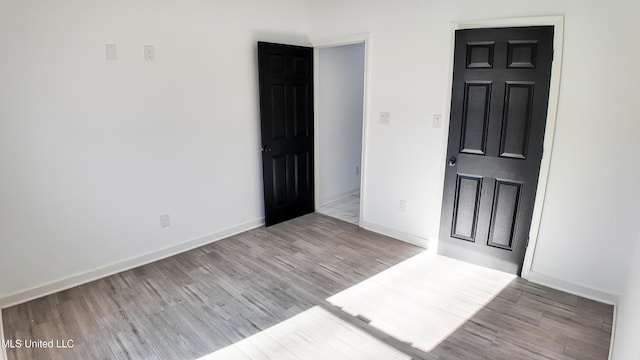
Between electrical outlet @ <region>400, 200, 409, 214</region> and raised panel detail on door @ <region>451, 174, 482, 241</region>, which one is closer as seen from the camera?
raised panel detail on door @ <region>451, 174, 482, 241</region>

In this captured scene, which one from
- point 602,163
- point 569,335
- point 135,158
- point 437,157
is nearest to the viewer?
point 569,335

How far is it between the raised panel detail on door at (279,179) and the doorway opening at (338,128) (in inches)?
22.2

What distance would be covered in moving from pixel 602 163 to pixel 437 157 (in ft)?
3.96

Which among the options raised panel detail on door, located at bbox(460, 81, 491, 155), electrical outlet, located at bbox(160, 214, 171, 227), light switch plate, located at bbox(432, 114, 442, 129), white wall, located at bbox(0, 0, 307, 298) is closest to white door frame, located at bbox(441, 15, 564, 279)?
raised panel detail on door, located at bbox(460, 81, 491, 155)

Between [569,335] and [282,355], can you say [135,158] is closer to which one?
[282,355]

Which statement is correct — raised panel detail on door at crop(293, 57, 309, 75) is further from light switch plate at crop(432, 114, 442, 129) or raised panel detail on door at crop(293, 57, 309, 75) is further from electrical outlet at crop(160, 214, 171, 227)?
electrical outlet at crop(160, 214, 171, 227)

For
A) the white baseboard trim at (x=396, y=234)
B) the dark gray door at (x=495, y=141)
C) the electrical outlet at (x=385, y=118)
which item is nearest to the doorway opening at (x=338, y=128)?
the white baseboard trim at (x=396, y=234)

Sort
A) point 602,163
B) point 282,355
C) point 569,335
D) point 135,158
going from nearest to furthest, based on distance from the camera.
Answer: point 282,355 → point 569,335 → point 602,163 → point 135,158

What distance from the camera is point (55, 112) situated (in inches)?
100

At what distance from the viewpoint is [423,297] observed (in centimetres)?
269

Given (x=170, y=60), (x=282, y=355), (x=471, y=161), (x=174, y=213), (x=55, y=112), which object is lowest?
(x=282, y=355)

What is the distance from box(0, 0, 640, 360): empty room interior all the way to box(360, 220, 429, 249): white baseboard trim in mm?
31

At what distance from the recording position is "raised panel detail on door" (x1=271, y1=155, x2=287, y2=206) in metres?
4.02

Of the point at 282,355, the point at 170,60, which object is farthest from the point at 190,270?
the point at 170,60
